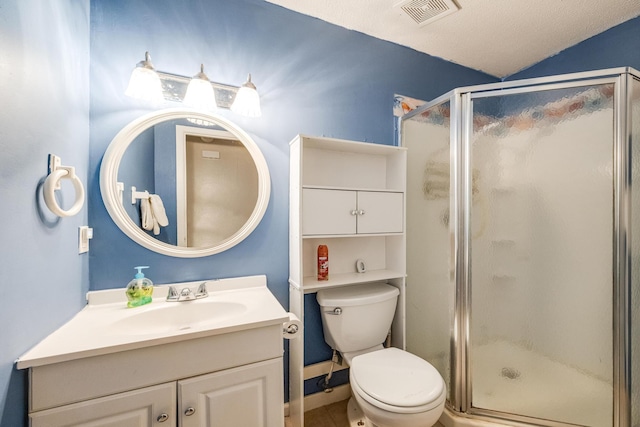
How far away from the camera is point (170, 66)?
4.26 ft

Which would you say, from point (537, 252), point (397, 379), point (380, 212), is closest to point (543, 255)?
point (537, 252)

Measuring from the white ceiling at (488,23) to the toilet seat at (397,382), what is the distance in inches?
75.5

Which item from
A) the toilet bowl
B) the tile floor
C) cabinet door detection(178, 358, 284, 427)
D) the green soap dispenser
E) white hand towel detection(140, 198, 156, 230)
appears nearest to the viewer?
cabinet door detection(178, 358, 284, 427)

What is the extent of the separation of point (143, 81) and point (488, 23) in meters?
1.99

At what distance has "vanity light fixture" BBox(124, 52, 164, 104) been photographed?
1.16 m

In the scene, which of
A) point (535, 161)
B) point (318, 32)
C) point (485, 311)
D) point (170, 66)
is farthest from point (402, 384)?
point (318, 32)

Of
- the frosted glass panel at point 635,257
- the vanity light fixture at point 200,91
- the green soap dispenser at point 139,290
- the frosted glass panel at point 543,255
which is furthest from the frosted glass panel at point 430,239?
the green soap dispenser at point 139,290

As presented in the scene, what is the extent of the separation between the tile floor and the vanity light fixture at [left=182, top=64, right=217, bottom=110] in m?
1.74

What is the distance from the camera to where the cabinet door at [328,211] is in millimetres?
1373

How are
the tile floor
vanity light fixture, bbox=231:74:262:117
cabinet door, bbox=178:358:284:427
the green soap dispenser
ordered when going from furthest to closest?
the tile floor, vanity light fixture, bbox=231:74:262:117, the green soap dispenser, cabinet door, bbox=178:358:284:427

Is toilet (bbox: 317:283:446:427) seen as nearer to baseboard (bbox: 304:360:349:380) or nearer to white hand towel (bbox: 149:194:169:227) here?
baseboard (bbox: 304:360:349:380)

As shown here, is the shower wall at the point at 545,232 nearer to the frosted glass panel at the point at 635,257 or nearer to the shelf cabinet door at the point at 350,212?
the frosted glass panel at the point at 635,257

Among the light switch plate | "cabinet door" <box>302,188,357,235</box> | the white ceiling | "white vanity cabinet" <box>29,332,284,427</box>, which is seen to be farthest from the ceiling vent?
the light switch plate

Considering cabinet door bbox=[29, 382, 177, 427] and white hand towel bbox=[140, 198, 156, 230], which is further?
white hand towel bbox=[140, 198, 156, 230]
